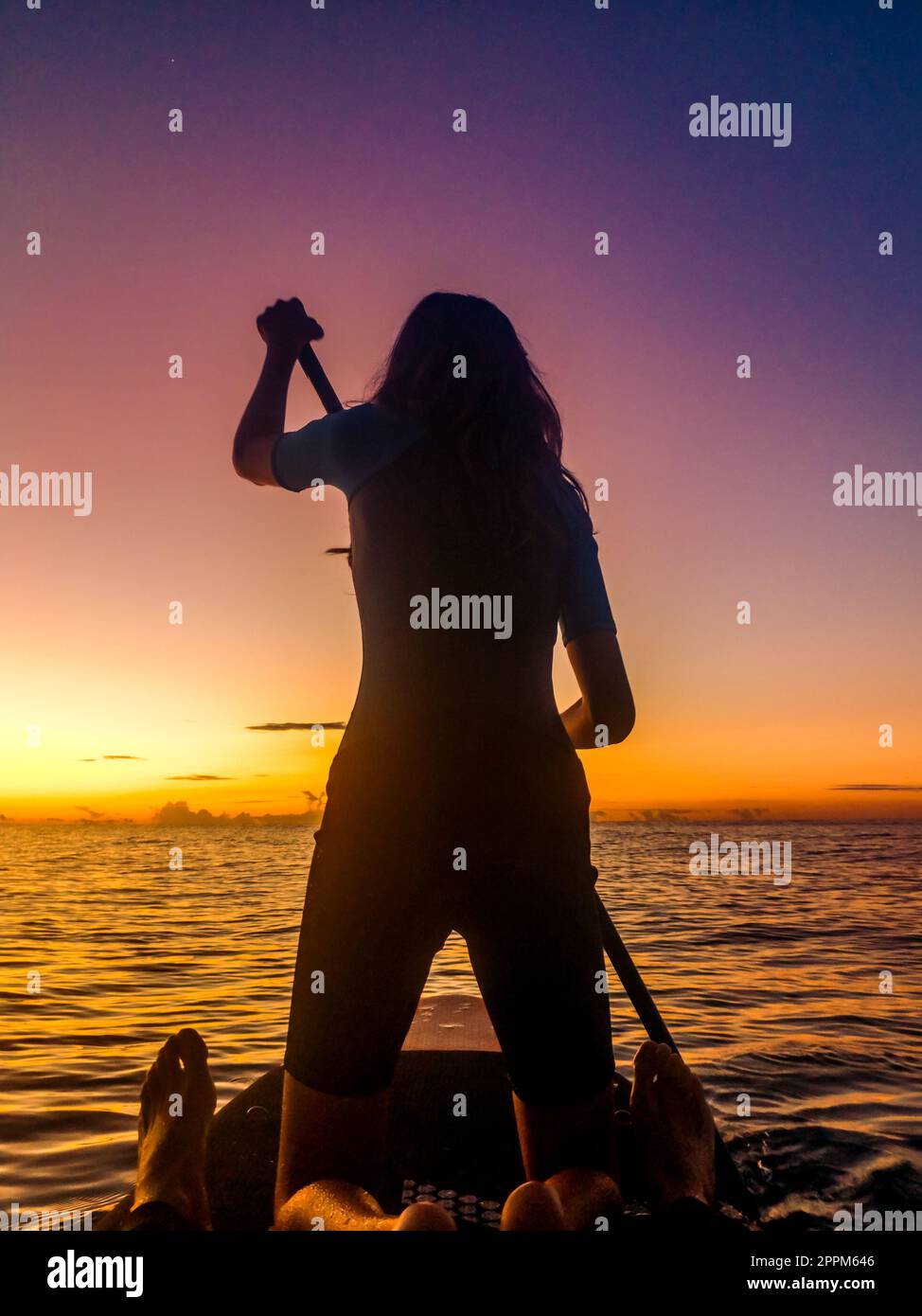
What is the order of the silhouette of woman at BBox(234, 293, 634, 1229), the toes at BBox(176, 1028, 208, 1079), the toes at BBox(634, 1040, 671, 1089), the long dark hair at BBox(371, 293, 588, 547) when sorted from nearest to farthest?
1. the silhouette of woman at BBox(234, 293, 634, 1229)
2. the long dark hair at BBox(371, 293, 588, 547)
3. the toes at BBox(634, 1040, 671, 1089)
4. the toes at BBox(176, 1028, 208, 1079)

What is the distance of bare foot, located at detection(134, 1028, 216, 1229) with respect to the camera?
2.04 m

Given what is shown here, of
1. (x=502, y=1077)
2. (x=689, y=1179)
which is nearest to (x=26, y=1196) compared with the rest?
(x=502, y=1077)

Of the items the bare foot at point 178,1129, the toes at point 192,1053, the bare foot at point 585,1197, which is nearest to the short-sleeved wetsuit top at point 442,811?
the bare foot at point 585,1197

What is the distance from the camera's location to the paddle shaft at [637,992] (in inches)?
107

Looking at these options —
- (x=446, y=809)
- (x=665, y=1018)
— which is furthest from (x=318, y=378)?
(x=665, y=1018)

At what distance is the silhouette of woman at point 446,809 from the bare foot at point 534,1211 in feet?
0.45

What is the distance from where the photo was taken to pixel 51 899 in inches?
746

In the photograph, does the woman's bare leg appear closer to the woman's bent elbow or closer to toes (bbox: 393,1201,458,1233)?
toes (bbox: 393,1201,458,1233)

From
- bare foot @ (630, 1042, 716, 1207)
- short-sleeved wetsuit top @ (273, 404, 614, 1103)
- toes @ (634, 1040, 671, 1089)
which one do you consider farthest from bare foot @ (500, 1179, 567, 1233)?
toes @ (634, 1040, 671, 1089)

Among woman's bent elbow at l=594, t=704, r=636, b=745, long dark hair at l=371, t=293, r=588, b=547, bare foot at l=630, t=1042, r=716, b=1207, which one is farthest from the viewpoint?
bare foot at l=630, t=1042, r=716, b=1207

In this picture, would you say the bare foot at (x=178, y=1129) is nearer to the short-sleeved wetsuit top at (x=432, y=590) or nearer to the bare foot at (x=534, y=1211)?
the bare foot at (x=534, y=1211)

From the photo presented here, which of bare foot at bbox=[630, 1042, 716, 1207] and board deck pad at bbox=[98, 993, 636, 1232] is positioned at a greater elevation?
bare foot at bbox=[630, 1042, 716, 1207]

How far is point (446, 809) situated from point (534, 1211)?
71cm

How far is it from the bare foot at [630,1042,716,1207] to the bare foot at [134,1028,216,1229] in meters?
1.13
